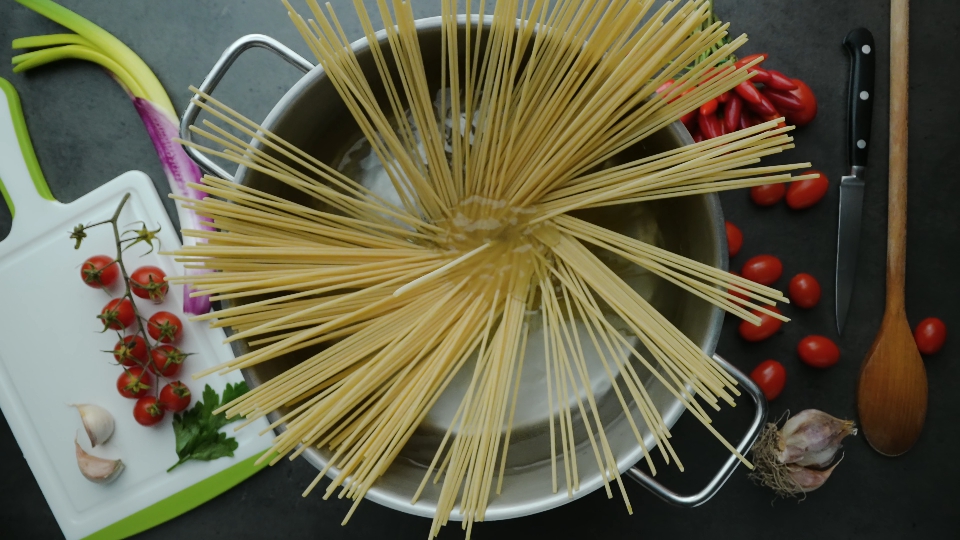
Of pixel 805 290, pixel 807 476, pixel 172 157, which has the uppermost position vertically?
pixel 172 157

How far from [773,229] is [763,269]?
76 millimetres

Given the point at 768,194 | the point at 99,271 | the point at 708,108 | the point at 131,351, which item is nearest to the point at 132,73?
the point at 99,271

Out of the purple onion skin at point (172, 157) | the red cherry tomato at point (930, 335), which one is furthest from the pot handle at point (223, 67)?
the red cherry tomato at point (930, 335)

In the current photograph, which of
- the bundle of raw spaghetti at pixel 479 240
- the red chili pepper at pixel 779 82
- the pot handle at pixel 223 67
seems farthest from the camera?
the red chili pepper at pixel 779 82

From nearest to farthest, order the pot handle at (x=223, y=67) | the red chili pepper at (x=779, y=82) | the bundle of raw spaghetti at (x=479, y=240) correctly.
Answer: the bundle of raw spaghetti at (x=479, y=240)
the pot handle at (x=223, y=67)
the red chili pepper at (x=779, y=82)

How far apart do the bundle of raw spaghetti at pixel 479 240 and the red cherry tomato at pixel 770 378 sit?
1.06 feet

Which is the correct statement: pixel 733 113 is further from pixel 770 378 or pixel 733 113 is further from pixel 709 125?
pixel 770 378

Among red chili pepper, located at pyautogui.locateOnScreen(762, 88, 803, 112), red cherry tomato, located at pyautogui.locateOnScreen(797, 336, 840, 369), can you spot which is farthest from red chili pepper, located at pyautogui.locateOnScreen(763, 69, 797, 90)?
red cherry tomato, located at pyautogui.locateOnScreen(797, 336, 840, 369)

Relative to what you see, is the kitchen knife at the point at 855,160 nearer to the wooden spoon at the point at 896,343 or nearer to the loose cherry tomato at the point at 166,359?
the wooden spoon at the point at 896,343

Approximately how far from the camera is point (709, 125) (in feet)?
2.77

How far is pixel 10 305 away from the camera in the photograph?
0.91m

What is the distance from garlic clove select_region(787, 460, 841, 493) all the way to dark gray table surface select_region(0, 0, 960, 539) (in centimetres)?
6

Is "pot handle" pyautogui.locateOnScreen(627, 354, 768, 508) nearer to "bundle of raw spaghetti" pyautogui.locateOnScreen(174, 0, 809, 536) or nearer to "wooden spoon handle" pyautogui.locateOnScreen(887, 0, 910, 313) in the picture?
"bundle of raw spaghetti" pyautogui.locateOnScreen(174, 0, 809, 536)

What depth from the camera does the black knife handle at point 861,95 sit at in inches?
33.9
